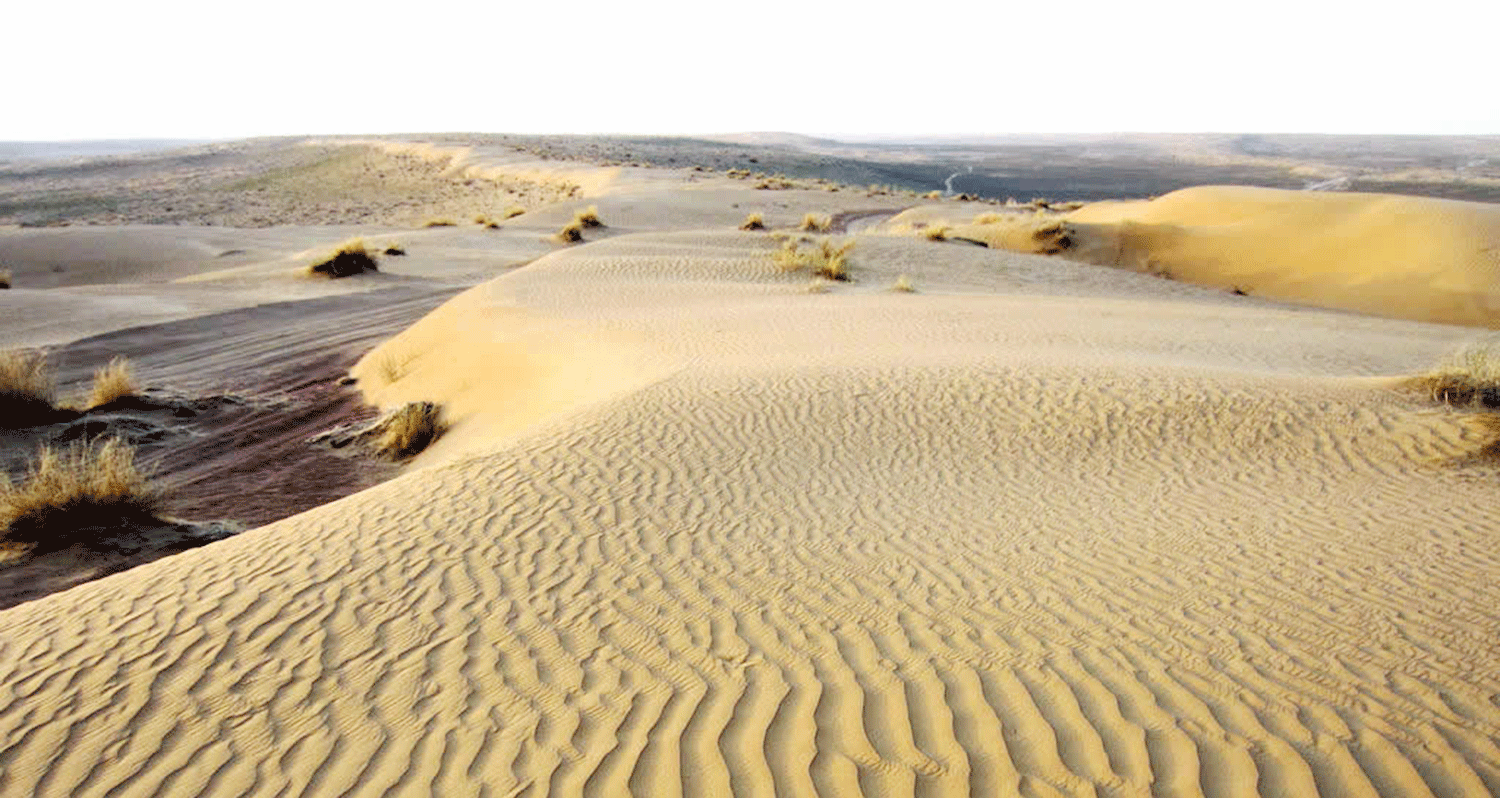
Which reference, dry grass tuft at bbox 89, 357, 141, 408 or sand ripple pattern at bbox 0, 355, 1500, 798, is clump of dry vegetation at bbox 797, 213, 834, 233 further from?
sand ripple pattern at bbox 0, 355, 1500, 798

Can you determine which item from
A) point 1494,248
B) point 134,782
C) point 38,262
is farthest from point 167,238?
point 1494,248

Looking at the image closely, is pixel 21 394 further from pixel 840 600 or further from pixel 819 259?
pixel 819 259

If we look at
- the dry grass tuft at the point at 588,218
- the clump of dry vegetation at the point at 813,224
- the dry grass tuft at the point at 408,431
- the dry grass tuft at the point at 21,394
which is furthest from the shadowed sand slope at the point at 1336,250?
the dry grass tuft at the point at 21,394

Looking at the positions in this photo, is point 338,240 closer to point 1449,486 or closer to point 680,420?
point 680,420

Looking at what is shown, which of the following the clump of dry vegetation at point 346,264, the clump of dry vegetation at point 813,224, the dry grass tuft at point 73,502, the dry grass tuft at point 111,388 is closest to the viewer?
the dry grass tuft at point 73,502

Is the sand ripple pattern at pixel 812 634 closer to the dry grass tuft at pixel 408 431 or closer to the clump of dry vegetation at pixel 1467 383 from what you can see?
the clump of dry vegetation at pixel 1467 383

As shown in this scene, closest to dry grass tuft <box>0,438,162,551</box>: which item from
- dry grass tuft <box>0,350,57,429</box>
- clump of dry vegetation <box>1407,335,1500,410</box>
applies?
dry grass tuft <box>0,350,57,429</box>

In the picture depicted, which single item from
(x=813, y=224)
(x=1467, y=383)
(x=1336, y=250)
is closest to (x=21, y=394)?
(x=1467, y=383)
